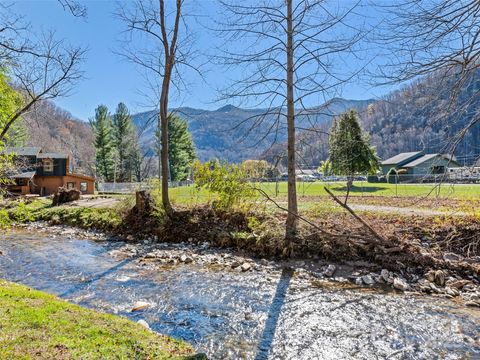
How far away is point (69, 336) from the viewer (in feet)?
9.64

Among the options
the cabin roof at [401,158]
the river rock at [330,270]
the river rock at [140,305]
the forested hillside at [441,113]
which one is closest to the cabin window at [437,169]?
the forested hillside at [441,113]

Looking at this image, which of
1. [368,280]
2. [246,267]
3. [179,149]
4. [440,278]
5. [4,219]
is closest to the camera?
[4,219]

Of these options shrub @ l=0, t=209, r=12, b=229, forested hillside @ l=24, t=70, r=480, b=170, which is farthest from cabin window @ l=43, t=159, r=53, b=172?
shrub @ l=0, t=209, r=12, b=229

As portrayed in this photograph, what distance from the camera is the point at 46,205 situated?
60.7 ft

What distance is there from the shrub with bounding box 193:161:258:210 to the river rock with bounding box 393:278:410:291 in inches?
203

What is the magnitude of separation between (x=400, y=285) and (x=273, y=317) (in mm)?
2954

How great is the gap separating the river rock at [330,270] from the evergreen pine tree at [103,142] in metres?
38.3

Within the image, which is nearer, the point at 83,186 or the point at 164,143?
the point at 164,143

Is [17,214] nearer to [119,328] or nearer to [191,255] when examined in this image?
[119,328]

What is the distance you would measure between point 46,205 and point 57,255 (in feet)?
40.0

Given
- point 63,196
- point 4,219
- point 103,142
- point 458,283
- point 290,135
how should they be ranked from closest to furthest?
point 4,219
point 458,283
point 290,135
point 63,196
point 103,142

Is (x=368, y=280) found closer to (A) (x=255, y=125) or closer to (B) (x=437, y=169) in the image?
(B) (x=437, y=169)

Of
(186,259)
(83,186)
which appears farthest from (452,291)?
(83,186)

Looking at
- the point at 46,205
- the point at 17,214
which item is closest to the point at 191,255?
the point at 17,214
